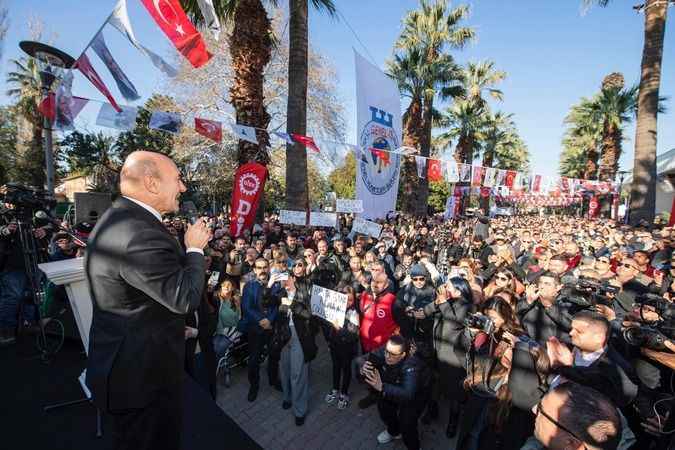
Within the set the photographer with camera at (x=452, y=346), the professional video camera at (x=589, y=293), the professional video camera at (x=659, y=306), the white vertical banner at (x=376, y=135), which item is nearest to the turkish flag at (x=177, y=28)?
the white vertical banner at (x=376, y=135)

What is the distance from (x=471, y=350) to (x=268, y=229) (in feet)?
25.5

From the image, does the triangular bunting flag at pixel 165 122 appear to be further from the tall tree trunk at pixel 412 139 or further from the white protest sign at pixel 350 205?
the tall tree trunk at pixel 412 139

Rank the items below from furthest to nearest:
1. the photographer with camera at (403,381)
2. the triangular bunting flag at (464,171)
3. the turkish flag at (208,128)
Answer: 1. the triangular bunting flag at (464,171)
2. the turkish flag at (208,128)
3. the photographer with camera at (403,381)

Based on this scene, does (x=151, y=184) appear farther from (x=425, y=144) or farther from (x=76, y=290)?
(x=425, y=144)

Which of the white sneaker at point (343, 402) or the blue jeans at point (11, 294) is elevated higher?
the blue jeans at point (11, 294)

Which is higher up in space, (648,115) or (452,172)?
(648,115)

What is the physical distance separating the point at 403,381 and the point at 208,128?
6.08 metres

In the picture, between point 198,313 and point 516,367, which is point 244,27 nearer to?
point 198,313

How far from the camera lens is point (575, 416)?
1.34m

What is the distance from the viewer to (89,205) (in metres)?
6.61

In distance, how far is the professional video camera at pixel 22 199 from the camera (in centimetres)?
335

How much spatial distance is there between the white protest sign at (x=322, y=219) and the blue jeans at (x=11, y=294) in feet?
17.7

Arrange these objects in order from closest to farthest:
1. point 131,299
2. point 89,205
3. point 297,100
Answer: point 131,299 < point 89,205 < point 297,100

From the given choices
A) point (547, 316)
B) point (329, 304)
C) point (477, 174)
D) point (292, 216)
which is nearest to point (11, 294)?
point (329, 304)
